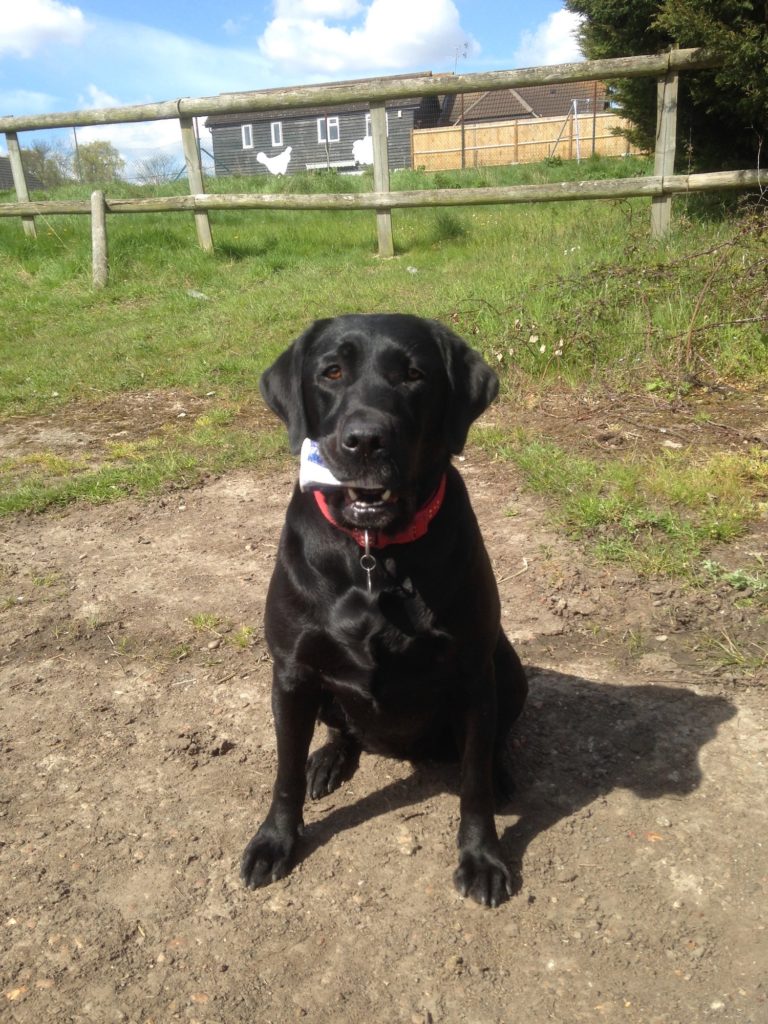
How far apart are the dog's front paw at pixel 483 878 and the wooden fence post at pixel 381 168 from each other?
797 cm

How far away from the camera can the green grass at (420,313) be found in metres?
4.34

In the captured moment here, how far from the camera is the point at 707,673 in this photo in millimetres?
3006

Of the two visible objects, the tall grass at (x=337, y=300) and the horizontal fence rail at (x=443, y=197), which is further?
the horizontal fence rail at (x=443, y=197)

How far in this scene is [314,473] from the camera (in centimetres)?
213

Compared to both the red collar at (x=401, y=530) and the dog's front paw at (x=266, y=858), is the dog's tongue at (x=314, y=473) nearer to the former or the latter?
the red collar at (x=401, y=530)

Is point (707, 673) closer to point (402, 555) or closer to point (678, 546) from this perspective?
point (678, 546)

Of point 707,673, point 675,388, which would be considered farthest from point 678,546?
point 675,388

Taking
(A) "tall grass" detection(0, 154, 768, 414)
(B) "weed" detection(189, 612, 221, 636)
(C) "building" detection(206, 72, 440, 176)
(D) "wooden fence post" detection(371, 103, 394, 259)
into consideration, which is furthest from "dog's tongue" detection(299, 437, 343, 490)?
(C) "building" detection(206, 72, 440, 176)

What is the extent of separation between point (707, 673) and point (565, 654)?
0.50 meters

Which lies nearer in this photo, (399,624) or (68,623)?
(399,624)

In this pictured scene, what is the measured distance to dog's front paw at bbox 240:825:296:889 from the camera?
223 centimetres

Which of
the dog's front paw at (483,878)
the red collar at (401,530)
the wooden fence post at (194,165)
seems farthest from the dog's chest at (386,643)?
the wooden fence post at (194,165)

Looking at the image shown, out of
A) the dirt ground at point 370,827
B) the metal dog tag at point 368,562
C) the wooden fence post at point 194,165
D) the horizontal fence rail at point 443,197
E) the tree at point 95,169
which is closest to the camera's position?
the dirt ground at point 370,827

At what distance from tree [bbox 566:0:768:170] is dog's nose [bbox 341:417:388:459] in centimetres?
575
